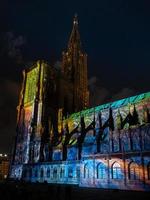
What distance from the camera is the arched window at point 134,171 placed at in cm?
3133

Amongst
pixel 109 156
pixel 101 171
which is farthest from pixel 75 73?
pixel 101 171

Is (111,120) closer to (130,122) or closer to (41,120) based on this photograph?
(130,122)

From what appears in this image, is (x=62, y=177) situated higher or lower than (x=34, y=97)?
lower

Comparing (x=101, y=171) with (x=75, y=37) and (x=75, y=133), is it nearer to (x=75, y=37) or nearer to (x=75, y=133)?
(x=75, y=133)

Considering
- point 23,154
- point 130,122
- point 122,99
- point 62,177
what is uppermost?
point 122,99

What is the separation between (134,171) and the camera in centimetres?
3186

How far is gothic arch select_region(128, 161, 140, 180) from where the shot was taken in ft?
103

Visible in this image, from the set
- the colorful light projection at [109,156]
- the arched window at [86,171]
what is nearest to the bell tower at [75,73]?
the colorful light projection at [109,156]

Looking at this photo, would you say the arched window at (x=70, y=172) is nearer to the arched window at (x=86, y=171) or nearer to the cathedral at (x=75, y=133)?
the cathedral at (x=75, y=133)

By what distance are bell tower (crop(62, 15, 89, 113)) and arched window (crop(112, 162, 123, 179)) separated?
3988 cm

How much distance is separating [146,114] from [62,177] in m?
22.9

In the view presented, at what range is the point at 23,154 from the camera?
60375 mm

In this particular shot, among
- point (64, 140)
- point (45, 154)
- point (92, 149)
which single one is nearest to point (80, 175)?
point (92, 149)

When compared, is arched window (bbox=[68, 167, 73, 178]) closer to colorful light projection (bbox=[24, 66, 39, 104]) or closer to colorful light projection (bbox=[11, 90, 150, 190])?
colorful light projection (bbox=[11, 90, 150, 190])
